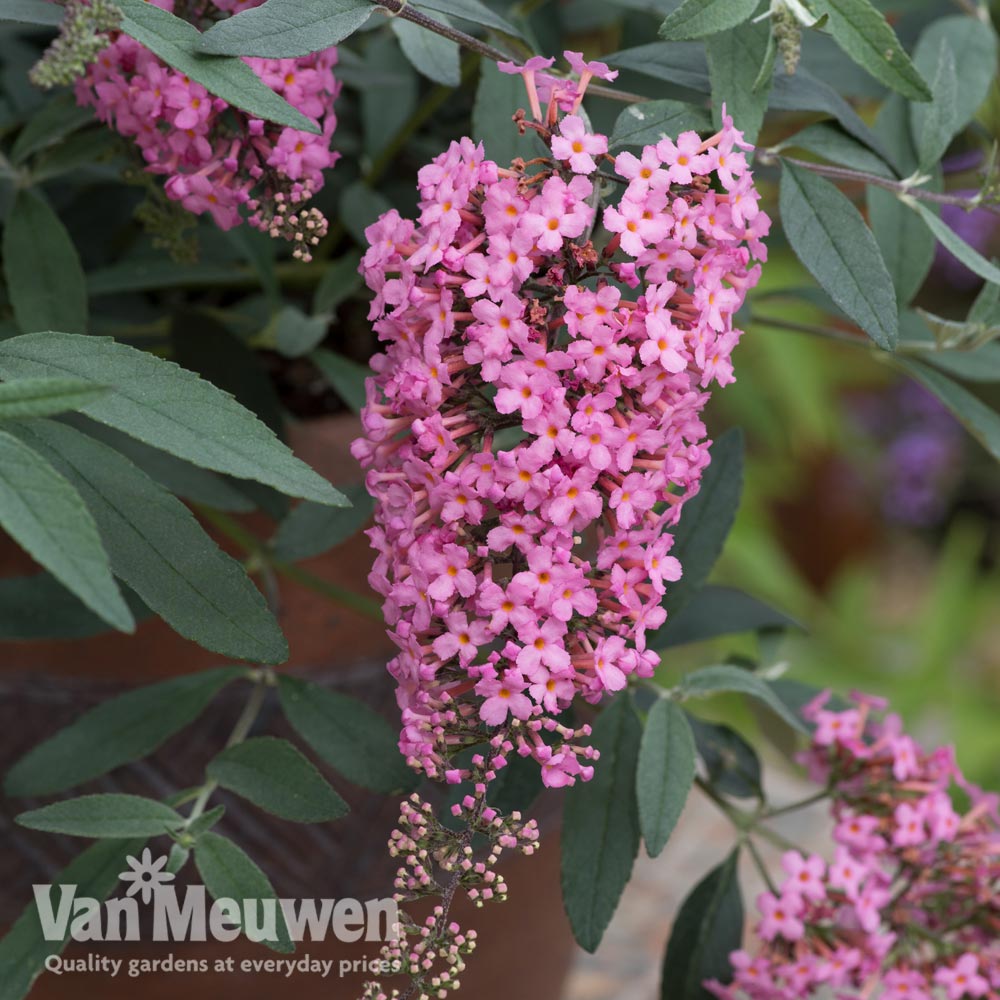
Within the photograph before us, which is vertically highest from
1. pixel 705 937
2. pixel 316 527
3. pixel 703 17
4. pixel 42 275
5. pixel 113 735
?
pixel 703 17

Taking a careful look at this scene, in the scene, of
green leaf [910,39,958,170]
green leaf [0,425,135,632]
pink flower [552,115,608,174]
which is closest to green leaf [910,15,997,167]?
green leaf [910,39,958,170]

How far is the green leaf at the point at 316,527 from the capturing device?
66 cm

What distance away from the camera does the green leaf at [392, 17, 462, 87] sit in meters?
0.57

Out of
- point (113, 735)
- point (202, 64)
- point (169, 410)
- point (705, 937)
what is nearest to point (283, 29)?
point (202, 64)

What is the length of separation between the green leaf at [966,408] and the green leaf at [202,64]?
36 cm

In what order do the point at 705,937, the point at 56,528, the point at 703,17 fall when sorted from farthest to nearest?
the point at 705,937 < the point at 703,17 < the point at 56,528

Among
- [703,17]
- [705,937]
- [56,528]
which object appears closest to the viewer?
[56,528]

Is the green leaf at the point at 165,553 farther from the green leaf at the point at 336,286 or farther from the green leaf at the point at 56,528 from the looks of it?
the green leaf at the point at 336,286

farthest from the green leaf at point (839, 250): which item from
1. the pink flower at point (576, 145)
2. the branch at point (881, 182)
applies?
the pink flower at point (576, 145)

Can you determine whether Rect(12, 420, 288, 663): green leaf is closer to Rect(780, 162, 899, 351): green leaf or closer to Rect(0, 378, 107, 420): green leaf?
Rect(0, 378, 107, 420): green leaf

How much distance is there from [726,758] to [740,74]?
1.21ft

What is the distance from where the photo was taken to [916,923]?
2.18ft

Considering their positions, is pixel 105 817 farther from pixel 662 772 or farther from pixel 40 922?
pixel 662 772

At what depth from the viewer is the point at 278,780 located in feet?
1.87
